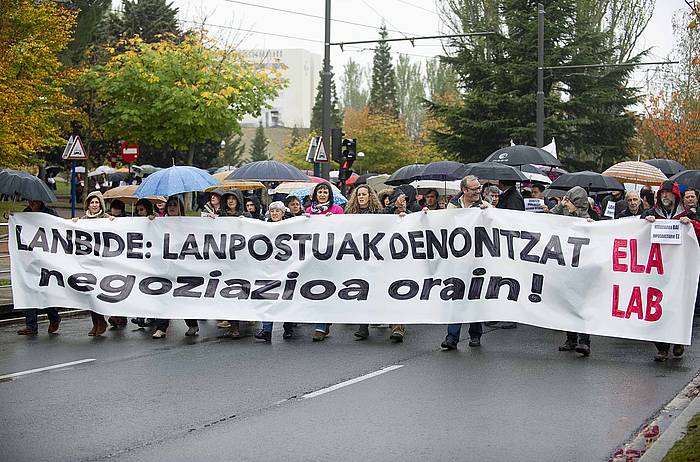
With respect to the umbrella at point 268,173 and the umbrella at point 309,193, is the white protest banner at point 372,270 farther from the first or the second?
the umbrella at point 309,193

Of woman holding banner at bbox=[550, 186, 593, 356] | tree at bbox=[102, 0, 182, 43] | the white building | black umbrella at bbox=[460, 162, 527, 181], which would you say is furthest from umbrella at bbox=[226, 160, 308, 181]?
the white building

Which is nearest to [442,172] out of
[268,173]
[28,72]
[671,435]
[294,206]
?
[268,173]

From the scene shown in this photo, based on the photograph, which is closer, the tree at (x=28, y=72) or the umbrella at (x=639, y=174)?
the umbrella at (x=639, y=174)

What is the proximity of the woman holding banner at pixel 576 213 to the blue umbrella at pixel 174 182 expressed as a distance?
455 centimetres

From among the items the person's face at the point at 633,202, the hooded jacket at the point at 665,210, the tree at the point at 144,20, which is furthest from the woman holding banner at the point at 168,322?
the tree at the point at 144,20

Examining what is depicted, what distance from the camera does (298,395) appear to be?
9.29m

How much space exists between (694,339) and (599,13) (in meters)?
42.4

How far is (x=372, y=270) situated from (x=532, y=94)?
30.9 meters

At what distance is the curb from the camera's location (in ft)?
22.8

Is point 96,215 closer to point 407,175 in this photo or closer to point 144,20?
point 407,175

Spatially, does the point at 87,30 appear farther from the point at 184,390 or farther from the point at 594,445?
the point at 594,445

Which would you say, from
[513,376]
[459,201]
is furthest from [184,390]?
[459,201]

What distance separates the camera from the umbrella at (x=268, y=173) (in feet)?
57.4

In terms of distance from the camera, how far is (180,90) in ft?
126
